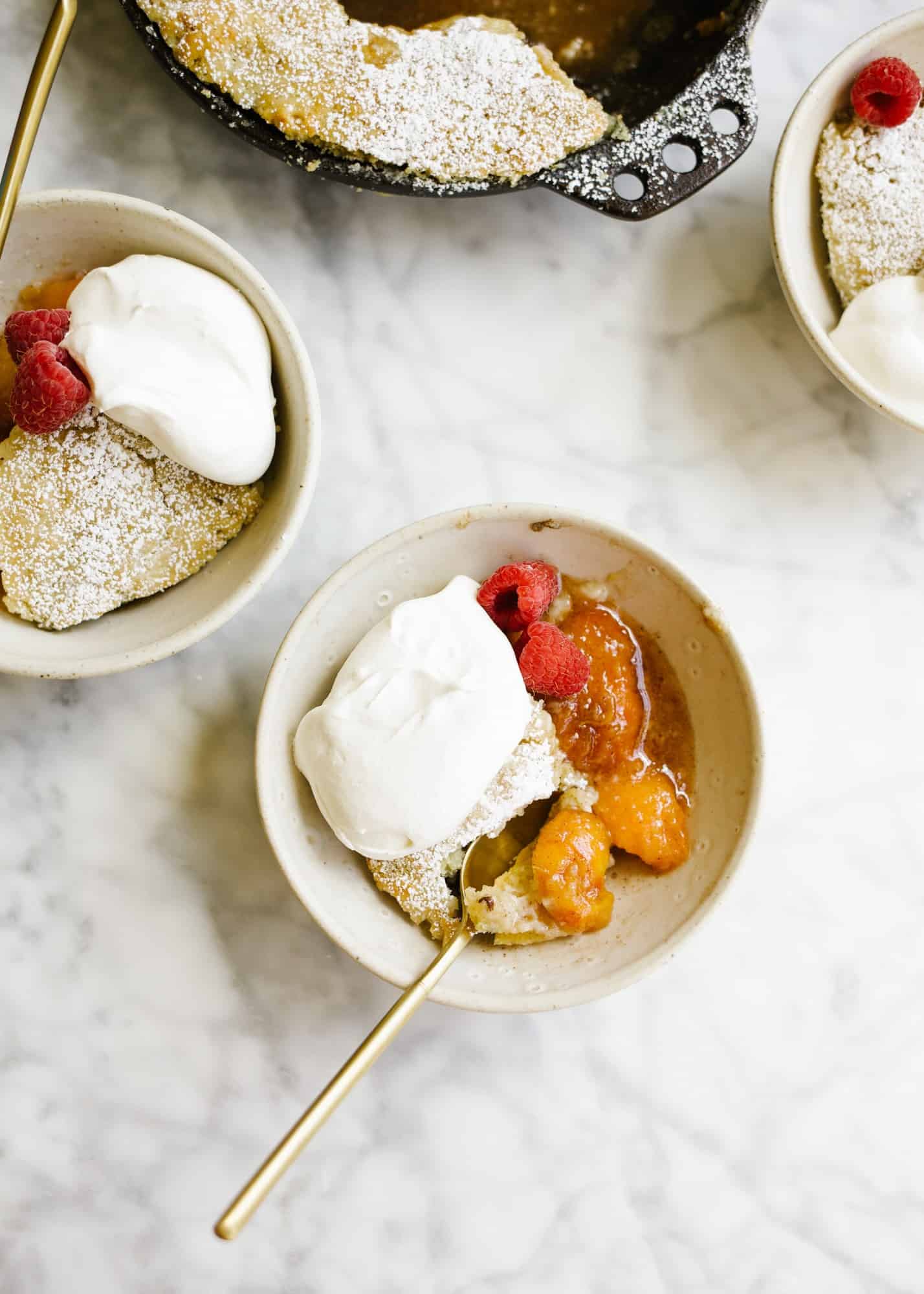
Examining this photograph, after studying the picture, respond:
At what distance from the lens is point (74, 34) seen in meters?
1.33

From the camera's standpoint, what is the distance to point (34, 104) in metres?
1.04

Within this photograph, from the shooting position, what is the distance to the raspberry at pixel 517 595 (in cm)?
A: 118

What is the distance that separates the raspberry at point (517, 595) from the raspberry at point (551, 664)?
0.02 meters

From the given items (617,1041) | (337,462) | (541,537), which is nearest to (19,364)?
(337,462)

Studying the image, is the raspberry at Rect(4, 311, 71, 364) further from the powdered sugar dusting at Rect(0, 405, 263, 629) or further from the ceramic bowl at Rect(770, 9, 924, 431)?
the ceramic bowl at Rect(770, 9, 924, 431)

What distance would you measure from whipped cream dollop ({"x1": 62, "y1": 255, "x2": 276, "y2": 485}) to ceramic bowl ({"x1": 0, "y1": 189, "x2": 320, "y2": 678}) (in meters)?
0.03

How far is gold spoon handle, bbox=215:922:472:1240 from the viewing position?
878 millimetres

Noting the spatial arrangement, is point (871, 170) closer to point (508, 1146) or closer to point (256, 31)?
point (256, 31)

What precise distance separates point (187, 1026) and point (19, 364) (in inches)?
32.0

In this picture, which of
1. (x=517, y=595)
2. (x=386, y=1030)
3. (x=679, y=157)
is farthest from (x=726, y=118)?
(x=386, y=1030)

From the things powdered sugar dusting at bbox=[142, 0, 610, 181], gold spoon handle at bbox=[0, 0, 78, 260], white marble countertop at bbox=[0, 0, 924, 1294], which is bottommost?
white marble countertop at bbox=[0, 0, 924, 1294]

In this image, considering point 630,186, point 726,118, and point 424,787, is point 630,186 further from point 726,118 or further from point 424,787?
point 424,787

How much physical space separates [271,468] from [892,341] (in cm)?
74

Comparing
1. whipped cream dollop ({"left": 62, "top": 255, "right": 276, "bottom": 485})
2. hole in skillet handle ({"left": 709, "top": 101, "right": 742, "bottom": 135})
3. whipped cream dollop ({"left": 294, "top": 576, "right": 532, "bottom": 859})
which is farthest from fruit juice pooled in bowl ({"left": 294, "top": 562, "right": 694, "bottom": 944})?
hole in skillet handle ({"left": 709, "top": 101, "right": 742, "bottom": 135})
